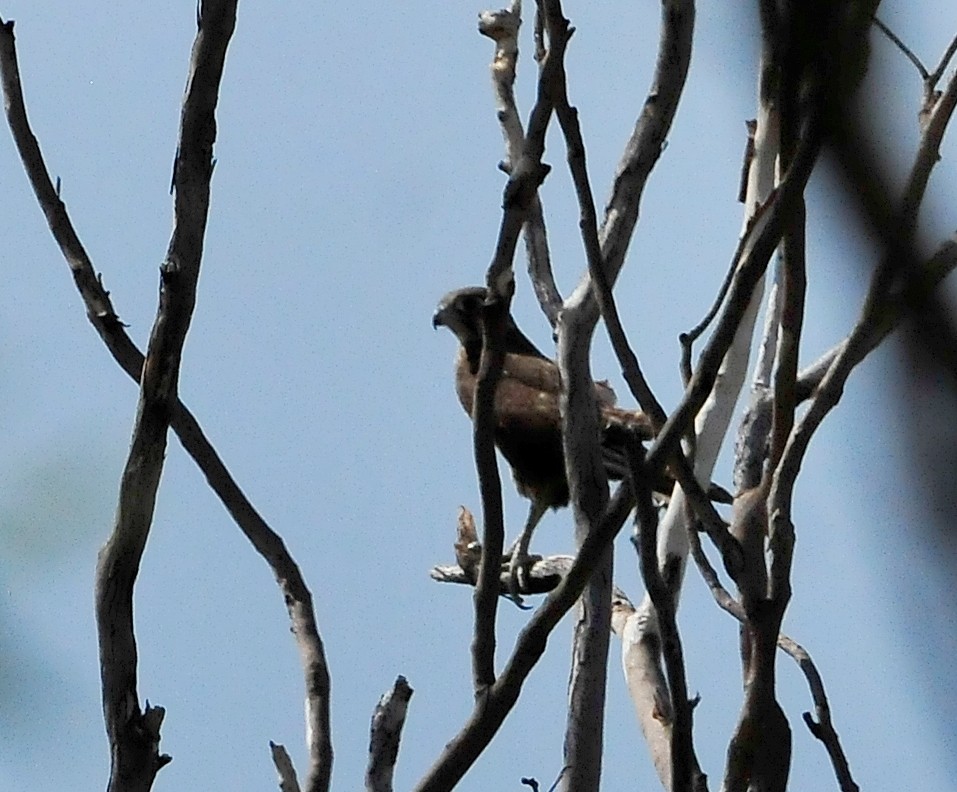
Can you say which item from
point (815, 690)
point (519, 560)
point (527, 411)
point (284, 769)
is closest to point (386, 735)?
point (284, 769)

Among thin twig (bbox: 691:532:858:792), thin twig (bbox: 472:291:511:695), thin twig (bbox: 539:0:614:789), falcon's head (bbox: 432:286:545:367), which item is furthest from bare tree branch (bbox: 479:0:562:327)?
falcon's head (bbox: 432:286:545:367)

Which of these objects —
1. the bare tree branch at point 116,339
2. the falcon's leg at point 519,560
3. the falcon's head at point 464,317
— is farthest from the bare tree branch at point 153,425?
the falcon's head at point 464,317

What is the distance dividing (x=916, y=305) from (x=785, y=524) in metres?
1.61

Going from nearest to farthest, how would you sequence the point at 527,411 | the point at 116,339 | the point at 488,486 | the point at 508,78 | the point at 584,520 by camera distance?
1. the point at 488,486
2. the point at 116,339
3. the point at 584,520
4. the point at 508,78
5. the point at 527,411

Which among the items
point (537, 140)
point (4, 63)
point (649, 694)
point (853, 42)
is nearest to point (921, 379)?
point (853, 42)

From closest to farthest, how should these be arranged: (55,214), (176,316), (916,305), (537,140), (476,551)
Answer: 1. (916,305)
2. (537,140)
3. (176,316)
4. (55,214)
5. (476,551)

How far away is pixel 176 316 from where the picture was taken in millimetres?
2441

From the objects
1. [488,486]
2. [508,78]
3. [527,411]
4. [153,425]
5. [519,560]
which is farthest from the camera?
[527,411]

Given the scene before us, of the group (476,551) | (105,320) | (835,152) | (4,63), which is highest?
(476,551)

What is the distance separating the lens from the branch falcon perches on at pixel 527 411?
750 centimetres

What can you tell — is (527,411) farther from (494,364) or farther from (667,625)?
(494,364)

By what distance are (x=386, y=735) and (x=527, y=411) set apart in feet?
17.4

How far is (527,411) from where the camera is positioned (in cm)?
779

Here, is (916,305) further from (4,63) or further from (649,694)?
(649,694)
